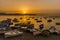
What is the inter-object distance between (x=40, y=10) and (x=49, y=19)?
0.22m

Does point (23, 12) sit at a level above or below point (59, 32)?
above

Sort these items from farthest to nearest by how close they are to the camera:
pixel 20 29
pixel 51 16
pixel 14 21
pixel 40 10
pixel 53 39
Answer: pixel 40 10, pixel 51 16, pixel 14 21, pixel 20 29, pixel 53 39

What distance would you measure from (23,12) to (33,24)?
28cm

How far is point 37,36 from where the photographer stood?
827 mm

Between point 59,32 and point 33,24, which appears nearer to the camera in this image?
point 59,32

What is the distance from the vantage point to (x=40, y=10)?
1272 mm

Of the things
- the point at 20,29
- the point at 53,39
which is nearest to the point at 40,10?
the point at 20,29

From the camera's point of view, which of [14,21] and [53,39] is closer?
[53,39]

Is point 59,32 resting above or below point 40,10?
below

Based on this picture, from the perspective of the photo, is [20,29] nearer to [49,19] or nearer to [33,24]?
[33,24]

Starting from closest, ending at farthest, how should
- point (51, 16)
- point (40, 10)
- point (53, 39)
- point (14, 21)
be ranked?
1. point (53, 39)
2. point (14, 21)
3. point (51, 16)
4. point (40, 10)

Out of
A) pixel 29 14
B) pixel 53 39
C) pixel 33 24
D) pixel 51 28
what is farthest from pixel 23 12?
pixel 53 39

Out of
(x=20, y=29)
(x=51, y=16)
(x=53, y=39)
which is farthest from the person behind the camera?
(x=51, y=16)

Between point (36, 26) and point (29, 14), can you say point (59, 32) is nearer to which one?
point (36, 26)
